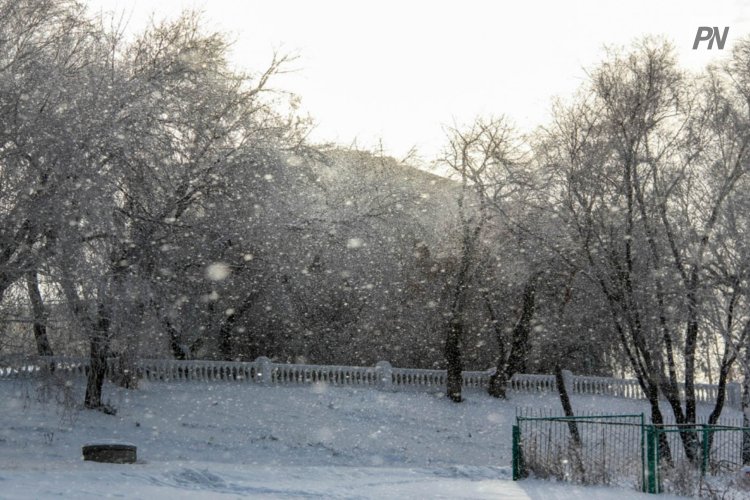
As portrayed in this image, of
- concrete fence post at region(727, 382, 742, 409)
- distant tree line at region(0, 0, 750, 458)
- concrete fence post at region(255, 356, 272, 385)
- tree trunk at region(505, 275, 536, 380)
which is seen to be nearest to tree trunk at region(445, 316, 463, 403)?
distant tree line at region(0, 0, 750, 458)

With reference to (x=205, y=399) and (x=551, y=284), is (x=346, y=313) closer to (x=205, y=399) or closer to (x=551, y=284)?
(x=551, y=284)

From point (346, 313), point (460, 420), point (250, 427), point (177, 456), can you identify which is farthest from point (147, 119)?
point (346, 313)

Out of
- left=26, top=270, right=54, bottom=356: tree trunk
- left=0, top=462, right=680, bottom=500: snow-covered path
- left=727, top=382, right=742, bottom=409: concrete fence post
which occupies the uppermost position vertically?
left=26, top=270, right=54, bottom=356: tree trunk

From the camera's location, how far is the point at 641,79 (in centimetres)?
2139

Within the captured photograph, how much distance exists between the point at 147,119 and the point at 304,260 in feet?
39.5

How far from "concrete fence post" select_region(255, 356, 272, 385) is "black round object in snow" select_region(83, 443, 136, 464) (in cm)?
1106

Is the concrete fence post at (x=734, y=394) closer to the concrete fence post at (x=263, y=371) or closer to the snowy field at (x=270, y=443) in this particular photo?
the snowy field at (x=270, y=443)

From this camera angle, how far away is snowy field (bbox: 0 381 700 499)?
1329 centimetres

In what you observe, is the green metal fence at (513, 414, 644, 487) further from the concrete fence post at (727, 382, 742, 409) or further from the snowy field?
the concrete fence post at (727, 382, 742, 409)

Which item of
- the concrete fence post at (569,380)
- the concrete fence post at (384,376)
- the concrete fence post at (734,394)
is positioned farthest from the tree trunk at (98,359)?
the concrete fence post at (734,394)

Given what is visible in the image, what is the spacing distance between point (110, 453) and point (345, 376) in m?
13.4

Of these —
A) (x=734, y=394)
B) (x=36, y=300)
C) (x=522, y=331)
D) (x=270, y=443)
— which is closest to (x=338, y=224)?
(x=270, y=443)

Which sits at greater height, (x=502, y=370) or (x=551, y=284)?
(x=551, y=284)

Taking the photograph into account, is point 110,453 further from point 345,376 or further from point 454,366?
point 454,366
